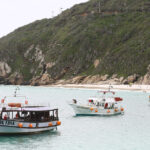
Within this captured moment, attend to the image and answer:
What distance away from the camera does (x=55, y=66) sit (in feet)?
609

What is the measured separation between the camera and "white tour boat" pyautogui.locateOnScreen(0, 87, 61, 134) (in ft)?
127

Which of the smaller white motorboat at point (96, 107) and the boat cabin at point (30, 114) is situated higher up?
the boat cabin at point (30, 114)

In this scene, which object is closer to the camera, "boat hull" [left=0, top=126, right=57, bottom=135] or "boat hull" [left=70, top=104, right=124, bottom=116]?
"boat hull" [left=0, top=126, right=57, bottom=135]

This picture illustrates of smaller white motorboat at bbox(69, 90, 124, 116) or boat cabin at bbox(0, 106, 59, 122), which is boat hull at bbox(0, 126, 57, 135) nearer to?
boat cabin at bbox(0, 106, 59, 122)

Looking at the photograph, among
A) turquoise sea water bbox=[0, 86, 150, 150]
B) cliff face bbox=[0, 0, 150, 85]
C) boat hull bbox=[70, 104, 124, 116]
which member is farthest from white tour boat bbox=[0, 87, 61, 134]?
cliff face bbox=[0, 0, 150, 85]

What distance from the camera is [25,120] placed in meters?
39.7

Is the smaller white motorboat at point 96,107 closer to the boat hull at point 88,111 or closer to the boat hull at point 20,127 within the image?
the boat hull at point 88,111

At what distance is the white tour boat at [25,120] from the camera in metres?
38.6

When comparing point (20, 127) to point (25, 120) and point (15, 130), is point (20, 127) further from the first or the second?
point (25, 120)

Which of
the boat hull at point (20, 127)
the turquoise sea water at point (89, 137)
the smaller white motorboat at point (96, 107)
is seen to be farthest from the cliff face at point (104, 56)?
the boat hull at point (20, 127)

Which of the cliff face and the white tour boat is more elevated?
the cliff face

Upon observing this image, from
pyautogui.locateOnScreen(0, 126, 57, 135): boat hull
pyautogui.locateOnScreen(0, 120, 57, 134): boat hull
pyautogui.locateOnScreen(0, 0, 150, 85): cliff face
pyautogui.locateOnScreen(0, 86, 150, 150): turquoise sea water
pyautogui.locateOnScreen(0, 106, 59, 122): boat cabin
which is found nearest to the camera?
pyautogui.locateOnScreen(0, 86, 150, 150): turquoise sea water

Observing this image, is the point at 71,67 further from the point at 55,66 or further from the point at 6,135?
the point at 6,135

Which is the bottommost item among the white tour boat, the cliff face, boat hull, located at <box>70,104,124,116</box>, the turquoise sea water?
the turquoise sea water
